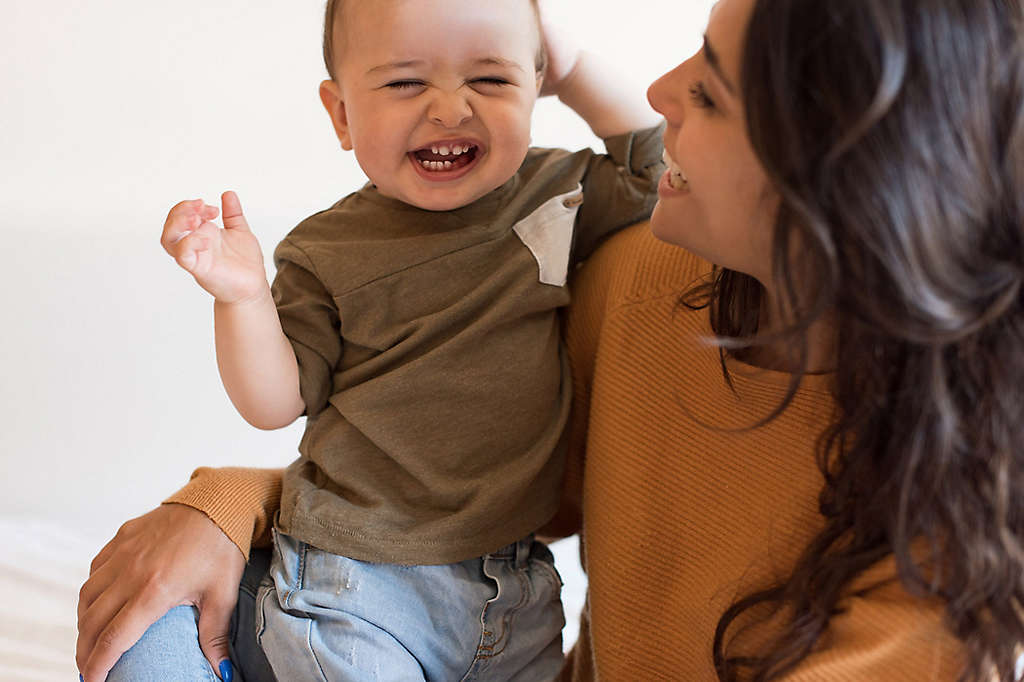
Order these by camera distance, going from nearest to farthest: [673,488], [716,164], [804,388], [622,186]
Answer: [716,164] < [804,388] < [673,488] < [622,186]

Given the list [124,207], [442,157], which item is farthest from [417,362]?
[124,207]

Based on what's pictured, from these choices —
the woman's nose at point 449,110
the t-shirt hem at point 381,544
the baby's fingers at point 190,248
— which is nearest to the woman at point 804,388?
the t-shirt hem at point 381,544

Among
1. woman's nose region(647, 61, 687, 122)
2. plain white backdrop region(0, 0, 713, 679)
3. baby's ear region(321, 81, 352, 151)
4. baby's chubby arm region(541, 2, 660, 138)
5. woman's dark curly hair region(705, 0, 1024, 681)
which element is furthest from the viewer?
plain white backdrop region(0, 0, 713, 679)

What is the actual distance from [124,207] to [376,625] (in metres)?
1.46

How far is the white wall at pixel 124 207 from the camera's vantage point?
2.19 m

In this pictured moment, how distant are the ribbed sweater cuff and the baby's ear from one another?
412mm

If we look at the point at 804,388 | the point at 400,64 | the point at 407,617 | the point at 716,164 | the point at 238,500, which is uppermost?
the point at 400,64

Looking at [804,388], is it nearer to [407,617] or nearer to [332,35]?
[407,617]

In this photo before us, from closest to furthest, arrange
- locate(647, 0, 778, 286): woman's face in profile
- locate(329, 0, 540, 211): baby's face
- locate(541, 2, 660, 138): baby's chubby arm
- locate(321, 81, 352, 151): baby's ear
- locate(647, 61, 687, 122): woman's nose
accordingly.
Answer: locate(647, 0, 778, 286): woman's face in profile → locate(647, 61, 687, 122): woman's nose → locate(329, 0, 540, 211): baby's face → locate(321, 81, 352, 151): baby's ear → locate(541, 2, 660, 138): baby's chubby arm

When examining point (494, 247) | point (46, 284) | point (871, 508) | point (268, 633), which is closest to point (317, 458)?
point (268, 633)

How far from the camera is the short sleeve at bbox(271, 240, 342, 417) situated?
1153mm

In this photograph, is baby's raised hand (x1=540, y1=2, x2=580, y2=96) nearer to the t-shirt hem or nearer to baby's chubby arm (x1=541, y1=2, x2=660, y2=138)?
baby's chubby arm (x1=541, y1=2, x2=660, y2=138)

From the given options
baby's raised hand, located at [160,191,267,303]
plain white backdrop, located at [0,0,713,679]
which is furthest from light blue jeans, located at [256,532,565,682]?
plain white backdrop, located at [0,0,713,679]

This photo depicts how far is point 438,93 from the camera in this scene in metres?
1.11
